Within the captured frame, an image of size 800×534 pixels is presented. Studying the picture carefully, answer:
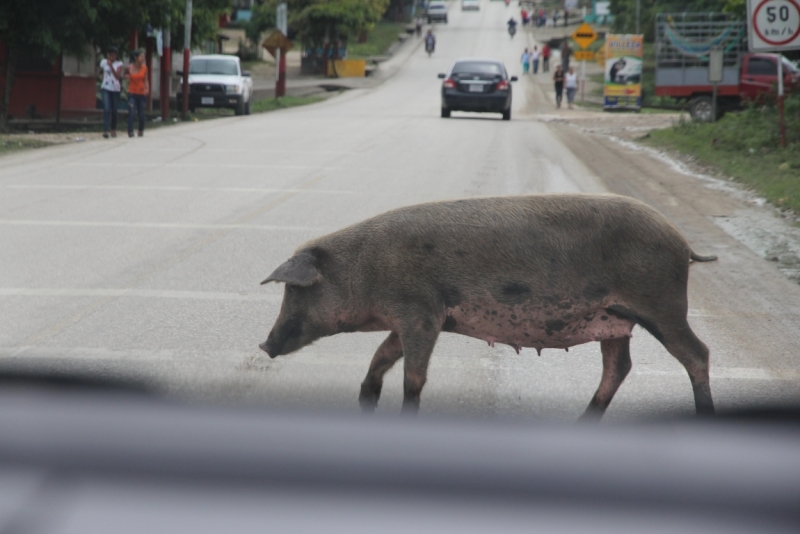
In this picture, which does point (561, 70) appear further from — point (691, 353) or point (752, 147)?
point (691, 353)

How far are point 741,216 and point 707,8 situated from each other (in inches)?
1339

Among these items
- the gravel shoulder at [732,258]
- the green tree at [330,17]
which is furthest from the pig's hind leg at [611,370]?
the green tree at [330,17]

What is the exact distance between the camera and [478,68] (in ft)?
97.2

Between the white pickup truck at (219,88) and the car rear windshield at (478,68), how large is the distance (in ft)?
23.1

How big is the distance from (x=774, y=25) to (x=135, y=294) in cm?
1160

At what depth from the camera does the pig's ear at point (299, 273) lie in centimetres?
414

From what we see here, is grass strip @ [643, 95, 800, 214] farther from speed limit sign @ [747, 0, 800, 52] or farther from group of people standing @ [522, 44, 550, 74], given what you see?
group of people standing @ [522, 44, 550, 74]

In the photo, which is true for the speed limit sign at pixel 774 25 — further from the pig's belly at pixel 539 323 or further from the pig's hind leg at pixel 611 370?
the pig's belly at pixel 539 323

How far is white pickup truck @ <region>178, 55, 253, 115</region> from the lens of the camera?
31.1 m

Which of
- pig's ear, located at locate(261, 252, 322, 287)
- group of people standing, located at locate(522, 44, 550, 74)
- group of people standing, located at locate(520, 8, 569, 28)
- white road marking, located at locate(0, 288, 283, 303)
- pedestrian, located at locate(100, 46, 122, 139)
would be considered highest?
group of people standing, located at locate(520, 8, 569, 28)

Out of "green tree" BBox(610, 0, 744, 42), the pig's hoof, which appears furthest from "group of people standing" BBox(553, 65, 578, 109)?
the pig's hoof

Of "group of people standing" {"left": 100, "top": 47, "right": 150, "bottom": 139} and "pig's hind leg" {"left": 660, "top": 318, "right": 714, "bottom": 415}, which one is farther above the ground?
"group of people standing" {"left": 100, "top": 47, "right": 150, "bottom": 139}

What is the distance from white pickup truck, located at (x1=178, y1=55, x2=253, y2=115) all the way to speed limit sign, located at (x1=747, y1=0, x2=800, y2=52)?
62.9 feet

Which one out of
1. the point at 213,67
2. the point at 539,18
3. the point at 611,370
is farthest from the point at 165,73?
the point at 539,18
